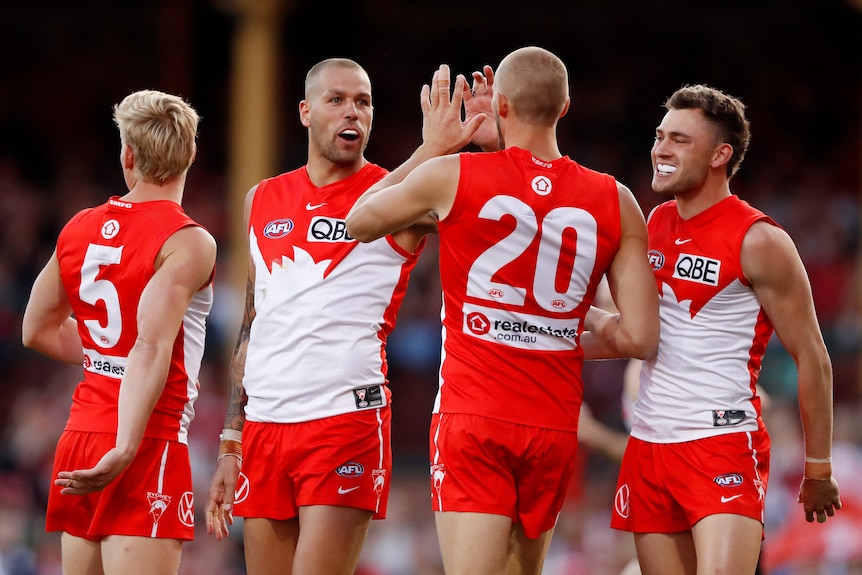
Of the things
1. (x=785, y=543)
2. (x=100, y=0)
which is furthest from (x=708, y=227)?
(x=100, y=0)

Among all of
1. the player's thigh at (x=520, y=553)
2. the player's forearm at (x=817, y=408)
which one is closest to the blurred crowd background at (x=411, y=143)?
the player's forearm at (x=817, y=408)

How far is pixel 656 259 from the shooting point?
5.36 metres

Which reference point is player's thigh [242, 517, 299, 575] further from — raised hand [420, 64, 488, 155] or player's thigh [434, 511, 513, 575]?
raised hand [420, 64, 488, 155]

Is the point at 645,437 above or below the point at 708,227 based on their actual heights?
below

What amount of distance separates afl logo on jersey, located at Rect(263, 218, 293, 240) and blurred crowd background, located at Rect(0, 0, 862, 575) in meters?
5.81

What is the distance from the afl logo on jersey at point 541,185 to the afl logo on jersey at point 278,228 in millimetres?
1125

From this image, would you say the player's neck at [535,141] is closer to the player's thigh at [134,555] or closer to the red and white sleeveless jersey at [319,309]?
the red and white sleeveless jersey at [319,309]

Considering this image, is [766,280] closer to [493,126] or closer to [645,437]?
[645,437]

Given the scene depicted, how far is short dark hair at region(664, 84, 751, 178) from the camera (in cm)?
536

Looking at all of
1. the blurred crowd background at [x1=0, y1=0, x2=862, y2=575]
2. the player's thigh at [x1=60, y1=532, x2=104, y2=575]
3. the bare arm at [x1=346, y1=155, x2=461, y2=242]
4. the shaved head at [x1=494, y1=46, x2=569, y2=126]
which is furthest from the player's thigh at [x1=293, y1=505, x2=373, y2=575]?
the blurred crowd background at [x1=0, y1=0, x2=862, y2=575]

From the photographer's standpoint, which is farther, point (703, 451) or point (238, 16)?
point (238, 16)

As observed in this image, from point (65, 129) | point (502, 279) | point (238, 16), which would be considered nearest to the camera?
point (502, 279)

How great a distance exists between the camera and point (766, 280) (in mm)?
5117

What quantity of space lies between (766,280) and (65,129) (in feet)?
51.1
